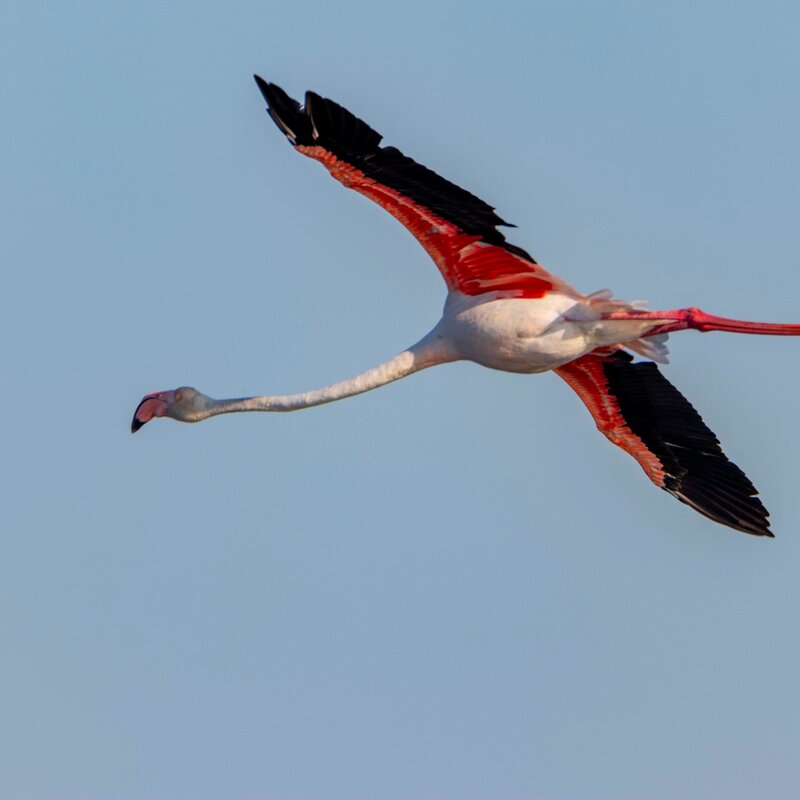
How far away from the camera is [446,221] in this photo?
20109 mm

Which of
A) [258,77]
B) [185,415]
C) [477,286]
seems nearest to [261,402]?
[185,415]

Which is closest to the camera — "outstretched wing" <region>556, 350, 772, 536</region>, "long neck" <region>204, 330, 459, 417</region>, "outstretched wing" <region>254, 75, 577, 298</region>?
"outstretched wing" <region>254, 75, 577, 298</region>

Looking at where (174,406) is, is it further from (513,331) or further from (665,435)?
(665,435)

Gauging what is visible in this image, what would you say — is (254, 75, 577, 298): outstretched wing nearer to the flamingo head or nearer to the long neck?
the long neck

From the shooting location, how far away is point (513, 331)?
20.4 metres

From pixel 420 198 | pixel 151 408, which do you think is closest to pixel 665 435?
pixel 420 198

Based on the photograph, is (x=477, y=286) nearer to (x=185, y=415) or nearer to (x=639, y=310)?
(x=639, y=310)

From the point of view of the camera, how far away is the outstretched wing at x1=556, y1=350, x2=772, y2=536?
886 inches

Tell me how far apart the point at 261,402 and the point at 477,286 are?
107 inches

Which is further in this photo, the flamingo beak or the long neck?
the flamingo beak

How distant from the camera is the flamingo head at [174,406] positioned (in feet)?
73.4

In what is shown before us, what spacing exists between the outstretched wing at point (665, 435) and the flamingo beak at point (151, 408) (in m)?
4.49

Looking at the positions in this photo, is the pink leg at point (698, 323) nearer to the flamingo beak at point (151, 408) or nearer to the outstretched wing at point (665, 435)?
the outstretched wing at point (665, 435)

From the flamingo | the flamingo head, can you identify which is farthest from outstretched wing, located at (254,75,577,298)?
the flamingo head
